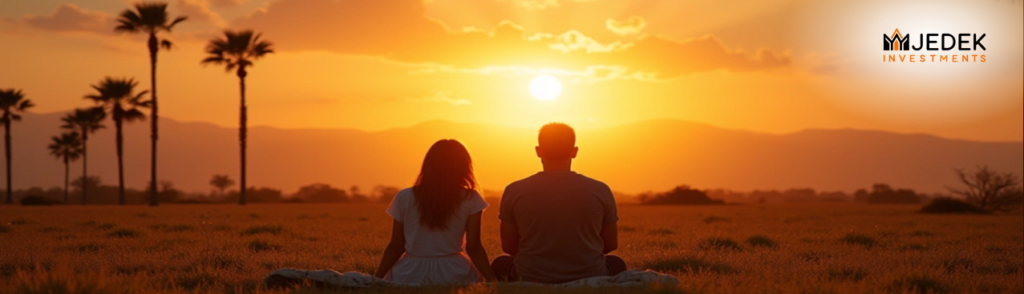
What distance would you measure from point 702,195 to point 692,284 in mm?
76546

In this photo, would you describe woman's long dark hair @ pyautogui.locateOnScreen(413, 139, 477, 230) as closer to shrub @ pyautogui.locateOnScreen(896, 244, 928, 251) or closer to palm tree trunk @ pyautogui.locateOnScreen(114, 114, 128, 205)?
shrub @ pyautogui.locateOnScreen(896, 244, 928, 251)

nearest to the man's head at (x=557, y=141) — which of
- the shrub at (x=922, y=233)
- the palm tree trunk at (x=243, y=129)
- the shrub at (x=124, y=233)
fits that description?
the shrub at (x=124, y=233)

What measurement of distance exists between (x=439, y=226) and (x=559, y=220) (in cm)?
122

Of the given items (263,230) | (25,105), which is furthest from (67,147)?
(263,230)

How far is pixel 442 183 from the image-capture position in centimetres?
861

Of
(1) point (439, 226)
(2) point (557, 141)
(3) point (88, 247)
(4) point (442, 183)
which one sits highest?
(2) point (557, 141)

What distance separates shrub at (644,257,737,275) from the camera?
12.2m

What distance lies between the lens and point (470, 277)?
9047 mm

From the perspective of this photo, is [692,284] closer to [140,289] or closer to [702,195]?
[140,289]

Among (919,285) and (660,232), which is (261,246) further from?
(919,285)

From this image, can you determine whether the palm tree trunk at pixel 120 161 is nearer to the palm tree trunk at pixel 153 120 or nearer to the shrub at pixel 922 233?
the palm tree trunk at pixel 153 120

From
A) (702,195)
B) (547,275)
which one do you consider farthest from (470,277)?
(702,195)

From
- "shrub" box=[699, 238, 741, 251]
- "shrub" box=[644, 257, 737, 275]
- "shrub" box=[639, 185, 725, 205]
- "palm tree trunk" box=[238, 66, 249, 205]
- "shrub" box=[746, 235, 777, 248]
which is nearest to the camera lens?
"shrub" box=[644, 257, 737, 275]

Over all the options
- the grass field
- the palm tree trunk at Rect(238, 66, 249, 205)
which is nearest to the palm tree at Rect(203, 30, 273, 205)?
the palm tree trunk at Rect(238, 66, 249, 205)
